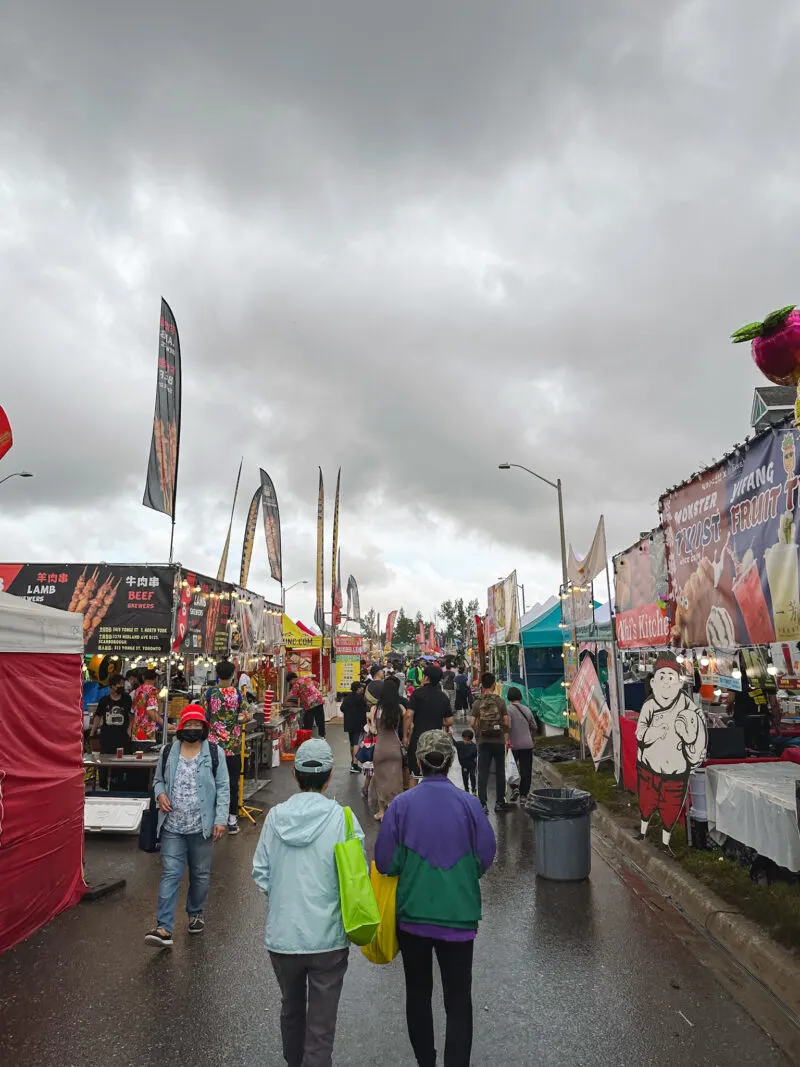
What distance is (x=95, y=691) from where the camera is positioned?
16.3 meters

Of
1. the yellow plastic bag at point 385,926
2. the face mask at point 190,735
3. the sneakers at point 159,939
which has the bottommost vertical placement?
the sneakers at point 159,939

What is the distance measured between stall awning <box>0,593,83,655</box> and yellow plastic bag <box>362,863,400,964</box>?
12.6 ft

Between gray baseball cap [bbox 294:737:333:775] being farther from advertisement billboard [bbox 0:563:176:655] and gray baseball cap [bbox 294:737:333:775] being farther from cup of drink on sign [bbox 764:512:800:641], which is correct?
advertisement billboard [bbox 0:563:176:655]

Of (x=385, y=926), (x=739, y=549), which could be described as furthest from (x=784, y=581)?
(x=385, y=926)

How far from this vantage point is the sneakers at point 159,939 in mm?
5145

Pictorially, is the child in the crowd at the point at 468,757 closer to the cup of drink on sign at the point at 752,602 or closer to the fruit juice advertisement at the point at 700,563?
the fruit juice advertisement at the point at 700,563

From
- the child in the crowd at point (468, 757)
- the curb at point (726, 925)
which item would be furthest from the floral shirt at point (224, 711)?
the curb at point (726, 925)

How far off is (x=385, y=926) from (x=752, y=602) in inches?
199

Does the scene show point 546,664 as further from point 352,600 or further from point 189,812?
point 352,600

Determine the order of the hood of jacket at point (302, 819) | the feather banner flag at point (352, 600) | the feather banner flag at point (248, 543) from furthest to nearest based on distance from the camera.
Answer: the feather banner flag at point (352, 600) → the feather banner flag at point (248, 543) → the hood of jacket at point (302, 819)

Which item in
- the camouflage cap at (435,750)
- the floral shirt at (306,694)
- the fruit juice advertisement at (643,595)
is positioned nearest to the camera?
the camouflage cap at (435,750)

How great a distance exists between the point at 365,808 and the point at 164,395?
794 centimetres

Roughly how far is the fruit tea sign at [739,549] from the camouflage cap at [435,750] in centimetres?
394

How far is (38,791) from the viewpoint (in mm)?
5824
